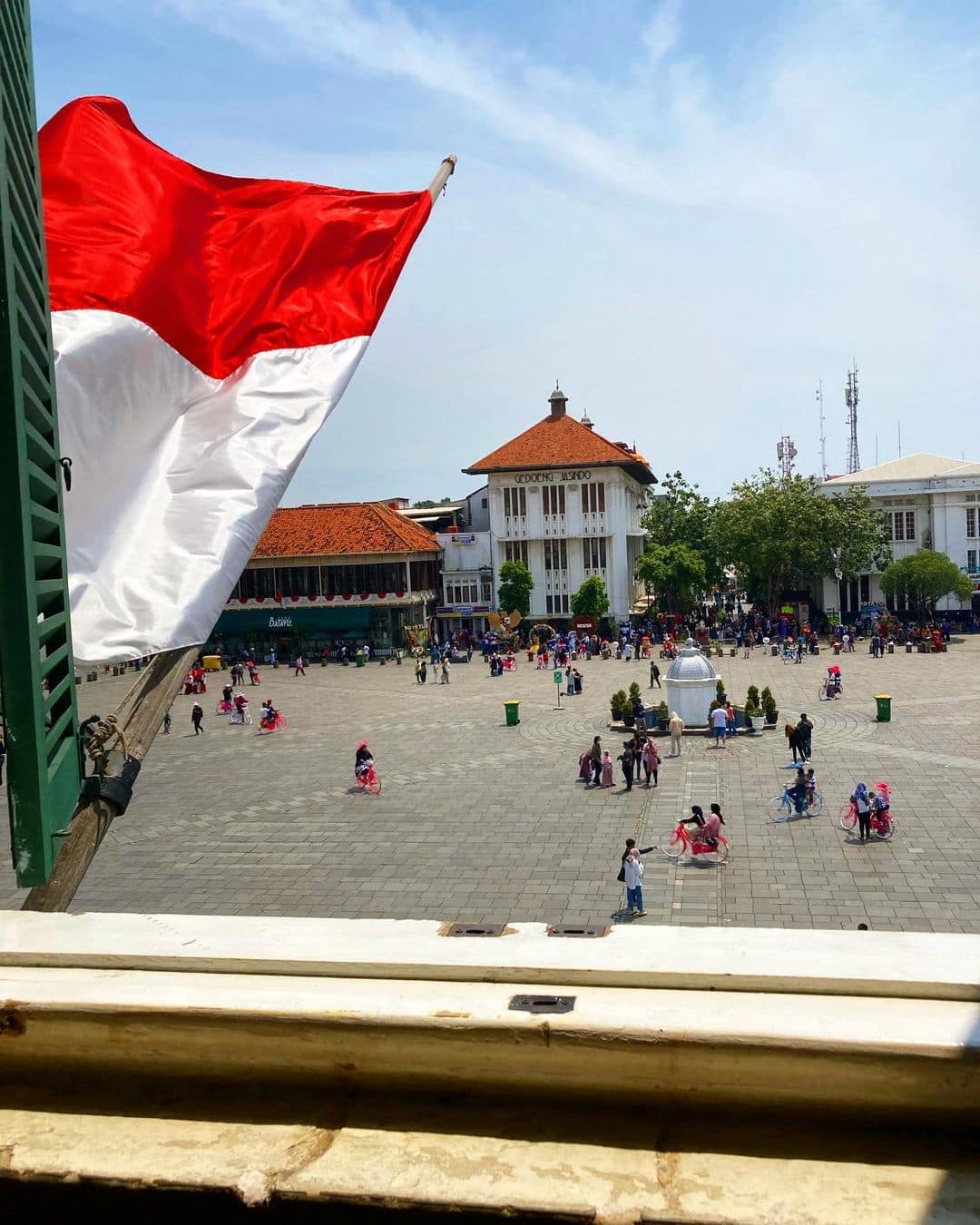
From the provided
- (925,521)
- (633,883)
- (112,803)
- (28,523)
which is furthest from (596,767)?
(925,521)

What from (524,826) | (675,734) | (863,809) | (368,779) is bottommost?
(524,826)

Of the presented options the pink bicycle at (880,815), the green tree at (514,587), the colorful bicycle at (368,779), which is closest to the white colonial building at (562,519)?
the green tree at (514,587)

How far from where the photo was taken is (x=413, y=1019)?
5.88ft

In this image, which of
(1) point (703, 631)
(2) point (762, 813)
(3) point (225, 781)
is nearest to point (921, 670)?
(1) point (703, 631)

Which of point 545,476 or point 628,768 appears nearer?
point 628,768

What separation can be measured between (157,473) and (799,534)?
46889 millimetres

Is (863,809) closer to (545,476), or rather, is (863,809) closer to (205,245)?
(205,245)

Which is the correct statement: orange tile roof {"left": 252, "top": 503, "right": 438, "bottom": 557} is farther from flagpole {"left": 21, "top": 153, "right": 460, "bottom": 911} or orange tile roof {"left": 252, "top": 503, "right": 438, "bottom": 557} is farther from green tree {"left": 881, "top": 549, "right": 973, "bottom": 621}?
flagpole {"left": 21, "top": 153, "right": 460, "bottom": 911}

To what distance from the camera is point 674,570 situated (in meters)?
50.8

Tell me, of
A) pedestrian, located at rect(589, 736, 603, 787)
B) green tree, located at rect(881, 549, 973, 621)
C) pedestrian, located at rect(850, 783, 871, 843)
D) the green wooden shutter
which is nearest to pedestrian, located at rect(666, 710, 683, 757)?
pedestrian, located at rect(589, 736, 603, 787)

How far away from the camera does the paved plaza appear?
41.1ft

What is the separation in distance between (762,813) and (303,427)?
13103 mm

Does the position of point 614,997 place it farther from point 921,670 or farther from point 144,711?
point 921,670

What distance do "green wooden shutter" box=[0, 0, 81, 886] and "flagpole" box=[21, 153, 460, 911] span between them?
0.51 ft
